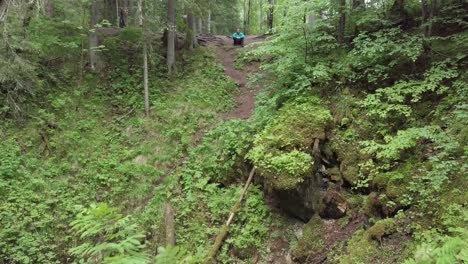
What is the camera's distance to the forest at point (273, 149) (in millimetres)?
5984

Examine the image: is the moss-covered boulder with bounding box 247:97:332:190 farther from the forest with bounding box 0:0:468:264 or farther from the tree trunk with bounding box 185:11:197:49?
the tree trunk with bounding box 185:11:197:49

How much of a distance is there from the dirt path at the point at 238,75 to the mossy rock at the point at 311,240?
5.88 meters

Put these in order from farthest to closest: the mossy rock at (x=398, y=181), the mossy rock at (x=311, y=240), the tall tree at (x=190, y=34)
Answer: the tall tree at (x=190, y=34) < the mossy rock at (x=311, y=240) < the mossy rock at (x=398, y=181)

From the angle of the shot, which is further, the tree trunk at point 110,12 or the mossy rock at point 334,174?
the tree trunk at point 110,12

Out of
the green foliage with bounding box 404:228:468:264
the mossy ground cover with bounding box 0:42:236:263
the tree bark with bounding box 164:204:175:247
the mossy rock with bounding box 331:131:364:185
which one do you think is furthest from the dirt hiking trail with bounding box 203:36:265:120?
the green foliage with bounding box 404:228:468:264

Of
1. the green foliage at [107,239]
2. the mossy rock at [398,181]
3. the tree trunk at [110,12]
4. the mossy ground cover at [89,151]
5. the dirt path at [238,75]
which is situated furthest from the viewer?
the tree trunk at [110,12]

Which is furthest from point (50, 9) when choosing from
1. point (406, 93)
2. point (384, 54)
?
point (406, 93)

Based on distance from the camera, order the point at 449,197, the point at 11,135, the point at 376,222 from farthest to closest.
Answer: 1. the point at 11,135
2. the point at 376,222
3. the point at 449,197

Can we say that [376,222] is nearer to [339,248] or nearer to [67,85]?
[339,248]

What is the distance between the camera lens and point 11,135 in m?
10.8

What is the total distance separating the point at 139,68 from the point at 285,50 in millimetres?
7574

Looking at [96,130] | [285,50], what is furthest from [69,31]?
[285,50]

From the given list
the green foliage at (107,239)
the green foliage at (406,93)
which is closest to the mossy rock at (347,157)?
the green foliage at (406,93)

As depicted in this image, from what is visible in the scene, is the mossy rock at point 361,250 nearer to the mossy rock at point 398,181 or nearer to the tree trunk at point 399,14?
the mossy rock at point 398,181
